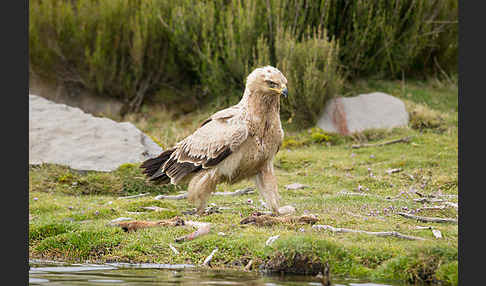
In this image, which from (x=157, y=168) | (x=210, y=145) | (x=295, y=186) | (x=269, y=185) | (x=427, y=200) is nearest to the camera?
(x=210, y=145)

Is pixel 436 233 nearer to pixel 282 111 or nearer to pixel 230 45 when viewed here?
pixel 282 111

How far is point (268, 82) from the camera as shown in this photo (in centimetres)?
763

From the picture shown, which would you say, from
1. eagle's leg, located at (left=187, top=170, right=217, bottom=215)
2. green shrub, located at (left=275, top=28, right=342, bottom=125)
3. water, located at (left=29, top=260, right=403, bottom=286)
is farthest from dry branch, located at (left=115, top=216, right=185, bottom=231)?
green shrub, located at (left=275, top=28, right=342, bottom=125)

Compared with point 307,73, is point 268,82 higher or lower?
higher

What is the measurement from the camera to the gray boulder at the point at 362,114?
1563cm

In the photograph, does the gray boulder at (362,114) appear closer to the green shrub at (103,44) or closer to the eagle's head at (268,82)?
the green shrub at (103,44)

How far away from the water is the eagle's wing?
5.94 ft

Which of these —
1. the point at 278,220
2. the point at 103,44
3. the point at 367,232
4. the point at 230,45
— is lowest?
the point at 278,220

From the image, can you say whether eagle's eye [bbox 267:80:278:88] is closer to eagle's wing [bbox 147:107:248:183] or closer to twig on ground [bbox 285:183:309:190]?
eagle's wing [bbox 147:107:248:183]

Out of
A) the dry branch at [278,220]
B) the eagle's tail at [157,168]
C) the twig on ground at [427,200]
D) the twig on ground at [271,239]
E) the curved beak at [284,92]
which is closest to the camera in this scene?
the twig on ground at [271,239]

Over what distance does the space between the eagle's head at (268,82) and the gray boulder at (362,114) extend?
8.04 m

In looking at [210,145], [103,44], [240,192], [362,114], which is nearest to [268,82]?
[210,145]

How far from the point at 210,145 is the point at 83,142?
5.62 meters

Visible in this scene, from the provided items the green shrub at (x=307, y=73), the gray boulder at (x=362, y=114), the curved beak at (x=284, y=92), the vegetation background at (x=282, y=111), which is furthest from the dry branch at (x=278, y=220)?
the green shrub at (x=307, y=73)
